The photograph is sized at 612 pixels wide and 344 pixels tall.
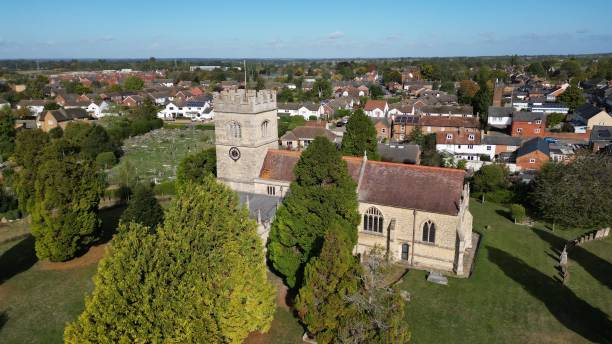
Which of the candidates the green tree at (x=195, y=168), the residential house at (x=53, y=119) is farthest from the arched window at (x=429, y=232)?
the residential house at (x=53, y=119)

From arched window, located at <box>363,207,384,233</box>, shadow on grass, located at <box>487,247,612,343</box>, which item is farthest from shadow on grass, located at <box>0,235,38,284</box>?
shadow on grass, located at <box>487,247,612,343</box>

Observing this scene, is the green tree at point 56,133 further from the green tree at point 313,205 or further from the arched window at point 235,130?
the green tree at point 313,205

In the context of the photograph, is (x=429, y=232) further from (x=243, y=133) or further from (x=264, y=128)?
(x=243, y=133)

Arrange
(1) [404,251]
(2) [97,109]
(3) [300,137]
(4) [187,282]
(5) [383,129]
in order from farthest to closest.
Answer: (2) [97,109] → (5) [383,129] → (3) [300,137] → (1) [404,251] → (4) [187,282]

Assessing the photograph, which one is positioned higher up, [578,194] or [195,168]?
[195,168]

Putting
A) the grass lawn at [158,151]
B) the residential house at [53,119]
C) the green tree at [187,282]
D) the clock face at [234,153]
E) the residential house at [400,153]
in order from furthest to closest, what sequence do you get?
the residential house at [53,119] → the grass lawn at [158,151] → the residential house at [400,153] → the clock face at [234,153] → the green tree at [187,282]

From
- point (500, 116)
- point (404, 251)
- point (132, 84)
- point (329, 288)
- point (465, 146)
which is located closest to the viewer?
point (329, 288)

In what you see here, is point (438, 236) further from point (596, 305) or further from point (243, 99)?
point (243, 99)

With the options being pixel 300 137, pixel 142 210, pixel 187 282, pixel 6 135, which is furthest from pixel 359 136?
pixel 6 135
